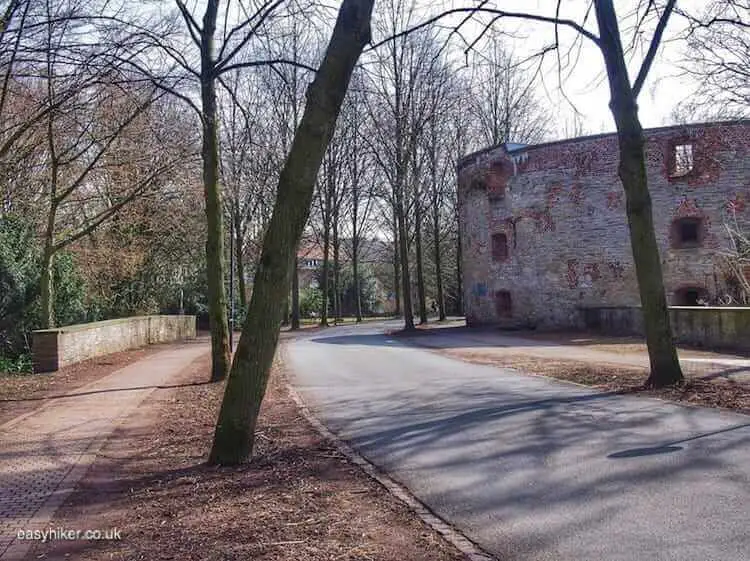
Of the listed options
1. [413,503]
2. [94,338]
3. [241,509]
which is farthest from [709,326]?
[94,338]

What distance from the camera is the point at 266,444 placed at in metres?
8.05

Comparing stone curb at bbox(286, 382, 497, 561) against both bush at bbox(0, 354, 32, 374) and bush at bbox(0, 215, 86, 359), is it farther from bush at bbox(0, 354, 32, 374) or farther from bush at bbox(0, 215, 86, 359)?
bush at bbox(0, 215, 86, 359)

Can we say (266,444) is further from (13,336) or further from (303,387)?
(13,336)

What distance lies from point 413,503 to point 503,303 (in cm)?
2952

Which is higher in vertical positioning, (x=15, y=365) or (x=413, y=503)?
(x=15, y=365)

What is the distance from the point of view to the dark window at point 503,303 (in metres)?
34.2

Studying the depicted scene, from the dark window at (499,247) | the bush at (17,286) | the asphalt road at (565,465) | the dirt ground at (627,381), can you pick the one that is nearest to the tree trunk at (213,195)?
the asphalt road at (565,465)

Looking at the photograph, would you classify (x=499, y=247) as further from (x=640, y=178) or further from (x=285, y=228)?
(x=285, y=228)

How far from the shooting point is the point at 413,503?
18.4ft

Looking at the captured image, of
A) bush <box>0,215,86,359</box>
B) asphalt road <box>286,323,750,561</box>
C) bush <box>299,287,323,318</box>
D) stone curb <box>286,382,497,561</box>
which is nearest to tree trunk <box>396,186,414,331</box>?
bush <box>0,215,86,359</box>

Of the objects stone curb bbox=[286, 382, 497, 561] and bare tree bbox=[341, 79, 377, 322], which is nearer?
stone curb bbox=[286, 382, 497, 561]

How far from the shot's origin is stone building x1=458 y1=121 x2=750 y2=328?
2784cm

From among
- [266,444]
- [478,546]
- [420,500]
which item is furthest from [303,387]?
[478,546]

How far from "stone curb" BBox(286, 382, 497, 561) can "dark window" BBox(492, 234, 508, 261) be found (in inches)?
1029
